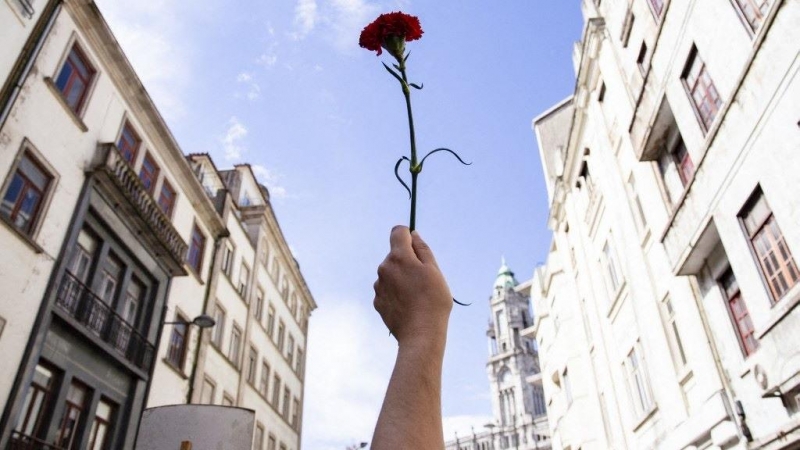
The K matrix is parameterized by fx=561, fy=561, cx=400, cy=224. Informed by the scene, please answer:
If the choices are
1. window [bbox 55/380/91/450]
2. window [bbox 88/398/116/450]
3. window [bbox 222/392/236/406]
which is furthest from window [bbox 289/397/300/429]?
window [bbox 55/380/91/450]

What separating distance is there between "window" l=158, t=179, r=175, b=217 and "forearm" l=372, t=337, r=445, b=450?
19470mm

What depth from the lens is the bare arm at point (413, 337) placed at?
1.22m

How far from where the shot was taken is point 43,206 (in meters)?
13.2

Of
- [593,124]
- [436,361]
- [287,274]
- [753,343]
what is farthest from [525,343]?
[436,361]

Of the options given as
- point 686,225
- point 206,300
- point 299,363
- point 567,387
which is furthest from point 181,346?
point 567,387

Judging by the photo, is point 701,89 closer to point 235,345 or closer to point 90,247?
point 90,247

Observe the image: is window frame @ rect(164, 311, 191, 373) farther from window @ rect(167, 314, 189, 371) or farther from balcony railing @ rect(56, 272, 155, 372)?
balcony railing @ rect(56, 272, 155, 372)

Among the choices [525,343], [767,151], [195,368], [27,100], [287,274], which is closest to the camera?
[767,151]

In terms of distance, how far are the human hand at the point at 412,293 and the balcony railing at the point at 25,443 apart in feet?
43.0

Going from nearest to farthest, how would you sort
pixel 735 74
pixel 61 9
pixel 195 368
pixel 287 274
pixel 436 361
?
1. pixel 436 361
2. pixel 735 74
3. pixel 61 9
4. pixel 195 368
5. pixel 287 274

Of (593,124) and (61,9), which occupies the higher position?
(593,124)

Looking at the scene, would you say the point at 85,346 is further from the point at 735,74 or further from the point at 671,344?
the point at 735,74

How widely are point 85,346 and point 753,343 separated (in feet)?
50.3

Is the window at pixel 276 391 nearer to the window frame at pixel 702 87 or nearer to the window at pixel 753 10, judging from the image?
the window frame at pixel 702 87
